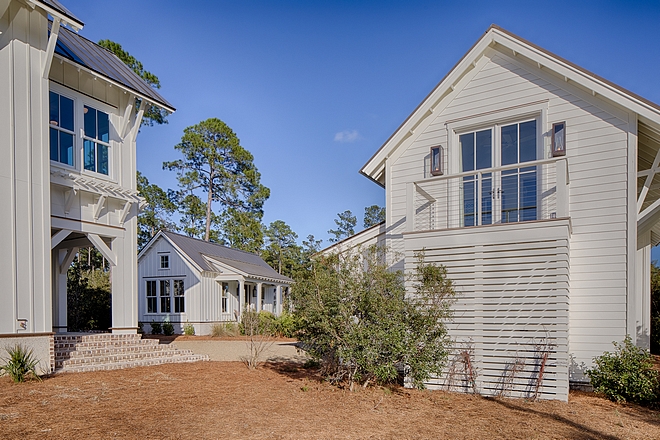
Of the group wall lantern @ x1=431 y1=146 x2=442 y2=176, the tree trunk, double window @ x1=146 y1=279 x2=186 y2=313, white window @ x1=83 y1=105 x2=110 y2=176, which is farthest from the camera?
the tree trunk

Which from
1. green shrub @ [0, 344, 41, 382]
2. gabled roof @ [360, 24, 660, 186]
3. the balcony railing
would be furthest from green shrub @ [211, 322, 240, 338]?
the balcony railing

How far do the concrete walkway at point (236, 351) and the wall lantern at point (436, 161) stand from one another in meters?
5.82

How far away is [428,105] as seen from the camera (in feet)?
35.1

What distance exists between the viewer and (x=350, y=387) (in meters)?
8.22

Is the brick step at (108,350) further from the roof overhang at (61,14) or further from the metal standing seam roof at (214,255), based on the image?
the metal standing seam roof at (214,255)

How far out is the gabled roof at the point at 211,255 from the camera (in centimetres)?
2484

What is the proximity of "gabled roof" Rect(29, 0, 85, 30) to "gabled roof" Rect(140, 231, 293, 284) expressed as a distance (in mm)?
15473

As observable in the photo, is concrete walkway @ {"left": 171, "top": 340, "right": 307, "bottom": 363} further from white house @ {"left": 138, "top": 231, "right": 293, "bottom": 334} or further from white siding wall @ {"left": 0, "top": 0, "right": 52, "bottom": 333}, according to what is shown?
white siding wall @ {"left": 0, "top": 0, "right": 52, "bottom": 333}

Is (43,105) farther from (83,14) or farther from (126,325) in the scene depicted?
(83,14)

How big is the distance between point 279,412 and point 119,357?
6.30 m

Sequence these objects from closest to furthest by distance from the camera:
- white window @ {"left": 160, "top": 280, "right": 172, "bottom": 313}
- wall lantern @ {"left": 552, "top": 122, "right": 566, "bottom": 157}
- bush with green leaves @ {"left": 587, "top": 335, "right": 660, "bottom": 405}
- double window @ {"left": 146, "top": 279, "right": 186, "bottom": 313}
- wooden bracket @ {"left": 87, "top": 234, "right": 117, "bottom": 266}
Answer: bush with green leaves @ {"left": 587, "top": 335, "right": 660, "bottom": 405} → wall lantern @ {"left": 552, "top": 122, "right": 566, "bottom": 157} → wooden bracket @ {"left": 87, "top": 234, "right": 117, "bottom": 266} → double window @ {"left": 146, "top": 279, "right": 186, "bottom": 313} → white window @ {"left": 160, "top": 280, "right": 172, "bottom": 313}

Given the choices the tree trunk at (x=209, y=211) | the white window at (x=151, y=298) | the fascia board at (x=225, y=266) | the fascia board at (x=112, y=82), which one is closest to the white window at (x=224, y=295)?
the fascia board at (x=225, y=266)

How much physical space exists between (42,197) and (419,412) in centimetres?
910

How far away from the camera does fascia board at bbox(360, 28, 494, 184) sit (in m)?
10.2
